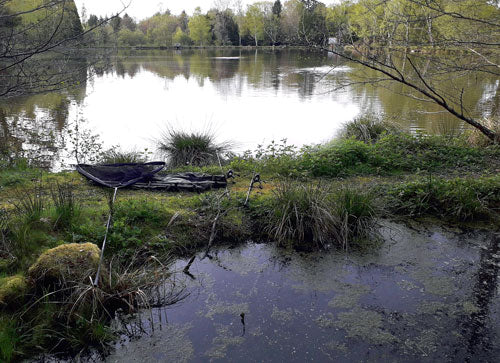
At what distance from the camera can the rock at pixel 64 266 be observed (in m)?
3.31

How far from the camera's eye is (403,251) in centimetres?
429

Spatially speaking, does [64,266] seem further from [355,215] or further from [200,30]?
[200,30]

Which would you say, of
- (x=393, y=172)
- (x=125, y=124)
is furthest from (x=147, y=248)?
(x=125, y=124)

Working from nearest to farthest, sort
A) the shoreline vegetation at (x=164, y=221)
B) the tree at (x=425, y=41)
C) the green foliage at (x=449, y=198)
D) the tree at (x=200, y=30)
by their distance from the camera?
the shoreline vegetation at (x=164, y=221)
the tree at (x=425, y=41)
the green foliage at (x=449, y=198)
the tree at (x=200, y=30)

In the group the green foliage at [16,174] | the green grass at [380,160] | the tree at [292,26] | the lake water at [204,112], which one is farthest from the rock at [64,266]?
the lake water at [204,112]

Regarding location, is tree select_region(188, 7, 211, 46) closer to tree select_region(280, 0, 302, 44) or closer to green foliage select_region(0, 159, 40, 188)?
tree select_region(280, 0, 302, 44)

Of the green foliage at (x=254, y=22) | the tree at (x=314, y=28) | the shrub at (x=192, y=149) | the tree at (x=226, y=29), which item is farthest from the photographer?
the tree at (x=226, y=29)

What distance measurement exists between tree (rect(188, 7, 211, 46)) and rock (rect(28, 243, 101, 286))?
68.2 m

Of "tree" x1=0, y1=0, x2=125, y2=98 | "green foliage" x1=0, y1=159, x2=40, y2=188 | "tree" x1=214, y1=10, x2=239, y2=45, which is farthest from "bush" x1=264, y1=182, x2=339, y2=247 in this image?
"tree" x1=214, y1=10, x2=239, y2=45

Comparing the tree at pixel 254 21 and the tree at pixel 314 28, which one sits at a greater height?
the tree at pixel 254 21

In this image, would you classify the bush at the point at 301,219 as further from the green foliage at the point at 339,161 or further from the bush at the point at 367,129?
the bush at the point at 367,129

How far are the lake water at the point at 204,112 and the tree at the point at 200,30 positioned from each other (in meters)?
50.4

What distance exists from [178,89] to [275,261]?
15.1 m

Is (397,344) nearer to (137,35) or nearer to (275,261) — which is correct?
(275,261)
